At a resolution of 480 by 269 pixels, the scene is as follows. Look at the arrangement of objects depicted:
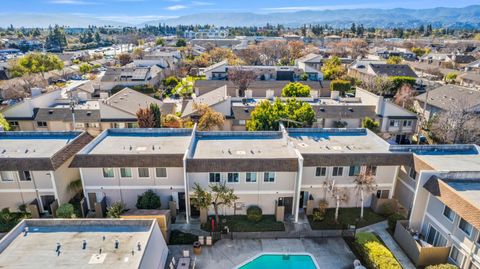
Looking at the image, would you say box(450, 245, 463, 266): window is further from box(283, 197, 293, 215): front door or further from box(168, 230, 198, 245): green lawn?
box(168, 230, 198, 245): green lawn

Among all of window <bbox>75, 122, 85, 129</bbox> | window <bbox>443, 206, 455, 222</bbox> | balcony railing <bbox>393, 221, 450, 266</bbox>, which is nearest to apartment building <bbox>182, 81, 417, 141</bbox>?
window <bbox>75, 122, 85, 129</bbox>

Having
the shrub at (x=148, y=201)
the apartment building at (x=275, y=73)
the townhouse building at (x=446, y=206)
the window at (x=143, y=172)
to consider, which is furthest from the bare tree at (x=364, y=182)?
the apartment building at (x=275, y=73)

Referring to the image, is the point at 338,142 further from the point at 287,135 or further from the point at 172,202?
the point at 172,202

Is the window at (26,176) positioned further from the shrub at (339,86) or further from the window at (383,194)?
the shrub at (339,86)

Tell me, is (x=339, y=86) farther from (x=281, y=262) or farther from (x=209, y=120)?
(x=281, y=262)

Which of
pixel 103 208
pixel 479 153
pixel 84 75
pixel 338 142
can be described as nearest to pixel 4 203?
pixel 103 208

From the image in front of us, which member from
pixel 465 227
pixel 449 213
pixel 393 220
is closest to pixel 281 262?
pixel 393 220
